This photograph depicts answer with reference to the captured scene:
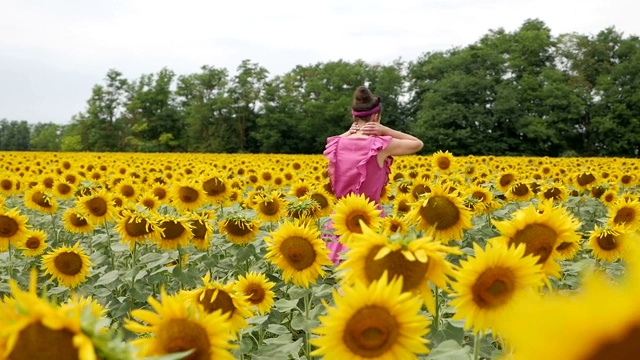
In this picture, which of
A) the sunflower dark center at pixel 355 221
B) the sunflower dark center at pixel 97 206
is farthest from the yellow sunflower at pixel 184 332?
the sunflower dark center at pixel 97 206

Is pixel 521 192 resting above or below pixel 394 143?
below

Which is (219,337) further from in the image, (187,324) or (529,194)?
(529,194)

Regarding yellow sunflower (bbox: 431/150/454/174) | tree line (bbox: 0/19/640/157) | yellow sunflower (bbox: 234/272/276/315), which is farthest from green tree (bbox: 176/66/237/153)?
yellow sunflower (bbox: 234/272/276/315)

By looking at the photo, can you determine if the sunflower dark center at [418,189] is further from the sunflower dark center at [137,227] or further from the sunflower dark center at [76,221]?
the sunflower dark center at [76,221]

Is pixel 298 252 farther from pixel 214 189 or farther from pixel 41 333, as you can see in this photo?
pixel 214 189

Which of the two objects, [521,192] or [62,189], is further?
[62,189]

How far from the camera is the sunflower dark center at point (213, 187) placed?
526cm

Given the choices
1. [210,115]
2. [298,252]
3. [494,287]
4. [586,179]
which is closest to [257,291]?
[298,252]

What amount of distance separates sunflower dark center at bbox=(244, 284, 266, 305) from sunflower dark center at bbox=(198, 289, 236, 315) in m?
0.77

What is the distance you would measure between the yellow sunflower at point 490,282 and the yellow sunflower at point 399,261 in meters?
0.05

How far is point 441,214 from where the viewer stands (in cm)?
239

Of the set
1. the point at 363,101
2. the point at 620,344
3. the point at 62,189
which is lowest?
the point at 62,189

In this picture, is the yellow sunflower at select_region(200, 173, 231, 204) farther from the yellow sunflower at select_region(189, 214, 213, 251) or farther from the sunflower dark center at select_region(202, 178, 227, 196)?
the yellow sunflower at select_region(189, 214, 213, 251)

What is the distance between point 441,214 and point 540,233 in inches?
26.6
